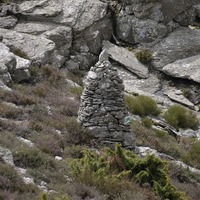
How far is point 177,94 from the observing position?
19984 millimetres

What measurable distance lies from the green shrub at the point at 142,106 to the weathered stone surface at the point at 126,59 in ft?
11.1

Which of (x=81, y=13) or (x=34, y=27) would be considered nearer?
(x=34, y=27)

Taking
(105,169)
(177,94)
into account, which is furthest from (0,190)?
(177,94)

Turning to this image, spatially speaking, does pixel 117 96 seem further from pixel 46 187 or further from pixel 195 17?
pixel 195 17

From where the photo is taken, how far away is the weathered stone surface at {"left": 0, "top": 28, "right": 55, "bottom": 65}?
60.2 ft

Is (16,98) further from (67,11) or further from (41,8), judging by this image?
(41,8)

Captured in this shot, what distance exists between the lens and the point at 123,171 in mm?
8055

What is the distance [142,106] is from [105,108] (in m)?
5.81

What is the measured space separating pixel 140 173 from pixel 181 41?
1468 centimetres

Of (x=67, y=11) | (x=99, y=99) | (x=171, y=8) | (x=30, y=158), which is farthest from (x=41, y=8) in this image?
(x=30, y=158)

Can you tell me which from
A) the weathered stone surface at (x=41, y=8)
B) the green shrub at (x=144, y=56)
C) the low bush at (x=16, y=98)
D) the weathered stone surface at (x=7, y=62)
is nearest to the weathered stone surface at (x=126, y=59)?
the green shrub at (x=144, y=56)

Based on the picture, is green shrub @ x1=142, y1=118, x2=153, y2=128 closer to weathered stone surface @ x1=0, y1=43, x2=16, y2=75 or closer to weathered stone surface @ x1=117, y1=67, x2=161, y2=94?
weathered stone surface @ x1=117, y1=67, x2=161, y2=94

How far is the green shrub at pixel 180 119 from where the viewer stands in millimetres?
16859

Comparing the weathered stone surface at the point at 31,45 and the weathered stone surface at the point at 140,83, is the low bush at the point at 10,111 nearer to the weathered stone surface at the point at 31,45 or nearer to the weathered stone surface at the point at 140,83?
the weathered stone surface at the point at 31,45
